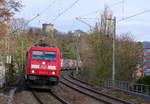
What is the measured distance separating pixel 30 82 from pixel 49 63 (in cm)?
195

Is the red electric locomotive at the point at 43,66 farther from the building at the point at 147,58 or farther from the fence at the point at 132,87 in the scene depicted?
the building at the point at 147,58

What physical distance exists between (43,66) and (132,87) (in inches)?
268

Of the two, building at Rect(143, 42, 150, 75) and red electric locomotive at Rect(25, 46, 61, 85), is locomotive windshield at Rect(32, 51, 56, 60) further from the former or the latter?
building at Rect(143, 42, 150, 75)

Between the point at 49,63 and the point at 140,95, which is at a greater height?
the point at 49,63

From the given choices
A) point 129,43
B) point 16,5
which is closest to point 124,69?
point 129,43

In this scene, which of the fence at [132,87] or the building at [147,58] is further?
the building at [147,58]

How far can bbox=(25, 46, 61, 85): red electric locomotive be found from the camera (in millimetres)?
23812

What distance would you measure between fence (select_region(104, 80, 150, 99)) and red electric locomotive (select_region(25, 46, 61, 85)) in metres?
5.59

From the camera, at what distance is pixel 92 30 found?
145ft

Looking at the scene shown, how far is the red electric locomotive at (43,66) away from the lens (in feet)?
78.1

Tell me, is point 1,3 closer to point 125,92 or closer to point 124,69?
point 125,92

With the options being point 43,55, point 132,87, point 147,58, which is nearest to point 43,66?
point 43,55

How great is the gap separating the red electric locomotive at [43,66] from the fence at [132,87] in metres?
5.59

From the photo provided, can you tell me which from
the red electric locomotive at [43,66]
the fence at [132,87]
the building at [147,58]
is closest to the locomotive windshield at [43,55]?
the red electric locomotive at [43,66]
